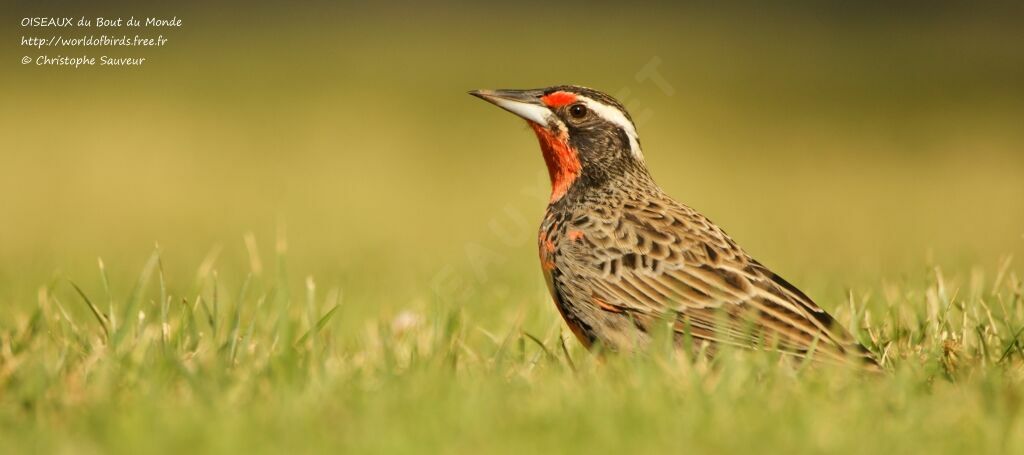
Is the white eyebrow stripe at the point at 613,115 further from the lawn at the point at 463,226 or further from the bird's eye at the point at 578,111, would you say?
the lawn at the point at 463,226

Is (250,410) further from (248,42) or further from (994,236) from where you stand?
(248,42)

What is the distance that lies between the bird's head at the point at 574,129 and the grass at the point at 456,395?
1.19 meters

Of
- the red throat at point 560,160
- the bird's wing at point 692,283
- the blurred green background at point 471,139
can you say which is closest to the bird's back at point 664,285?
the bird's wing at point 692,283

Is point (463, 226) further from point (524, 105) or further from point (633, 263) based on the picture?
point (633, 263)

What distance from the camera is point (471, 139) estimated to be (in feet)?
60.4

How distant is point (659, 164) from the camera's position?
1630 centimetres

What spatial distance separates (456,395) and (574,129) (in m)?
2.49

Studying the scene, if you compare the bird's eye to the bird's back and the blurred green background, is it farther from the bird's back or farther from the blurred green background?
the blurred green background

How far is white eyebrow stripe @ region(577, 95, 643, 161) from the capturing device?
647 cm

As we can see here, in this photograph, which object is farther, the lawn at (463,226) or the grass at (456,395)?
the lawn at (463,226)

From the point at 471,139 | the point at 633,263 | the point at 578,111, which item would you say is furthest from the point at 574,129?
the point at 471,139

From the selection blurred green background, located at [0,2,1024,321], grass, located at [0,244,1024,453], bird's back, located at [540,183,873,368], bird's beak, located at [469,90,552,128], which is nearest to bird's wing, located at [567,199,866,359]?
bird's back, located at [540,183,873,368]

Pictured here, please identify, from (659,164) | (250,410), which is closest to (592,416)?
(250,410)

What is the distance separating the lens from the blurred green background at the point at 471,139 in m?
10.5
